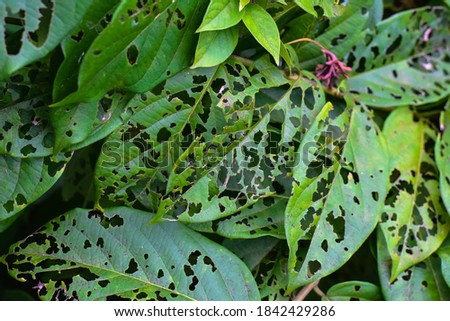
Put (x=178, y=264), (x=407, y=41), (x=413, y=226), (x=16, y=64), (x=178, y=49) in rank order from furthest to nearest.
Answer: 1. (x=407, y=41)
2. (x=413, y=226)
3. (x=178, y=264)
4. (x=178, y=49)
5. (x=16, y=64)

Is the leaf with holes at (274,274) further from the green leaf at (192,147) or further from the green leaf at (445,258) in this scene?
the green leaf at (445,258)

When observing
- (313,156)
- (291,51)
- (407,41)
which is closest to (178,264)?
(313,156)

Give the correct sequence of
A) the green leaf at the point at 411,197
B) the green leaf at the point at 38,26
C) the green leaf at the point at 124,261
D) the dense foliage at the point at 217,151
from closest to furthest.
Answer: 1. the green leaf at the point at 38,26
2. the dense foliage at the point at 217,151
3. the green leaf at the point at 124,261
4. the green leaf at the point at 411,197

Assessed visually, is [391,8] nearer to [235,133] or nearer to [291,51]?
[291,51]

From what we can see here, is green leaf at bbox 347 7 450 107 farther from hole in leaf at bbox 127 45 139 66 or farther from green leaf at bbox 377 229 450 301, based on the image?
hole in leaf at bbox 127 45 139 66

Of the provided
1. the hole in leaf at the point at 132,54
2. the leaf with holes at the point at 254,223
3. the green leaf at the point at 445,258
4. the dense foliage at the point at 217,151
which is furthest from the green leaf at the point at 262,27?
the green leaf at the point at 445,258
